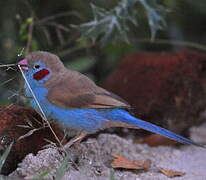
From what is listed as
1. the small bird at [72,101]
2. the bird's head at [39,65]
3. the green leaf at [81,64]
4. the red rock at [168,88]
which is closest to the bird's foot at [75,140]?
the small bird at [72,101]

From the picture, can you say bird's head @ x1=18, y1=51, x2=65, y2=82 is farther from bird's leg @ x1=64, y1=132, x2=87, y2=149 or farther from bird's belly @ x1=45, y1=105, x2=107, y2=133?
bird's leg @ x1=64, y1=132, x2=87, y2=149

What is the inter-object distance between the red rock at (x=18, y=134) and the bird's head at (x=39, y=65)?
289 mm

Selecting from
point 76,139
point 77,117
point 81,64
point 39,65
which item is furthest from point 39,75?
point 81,64

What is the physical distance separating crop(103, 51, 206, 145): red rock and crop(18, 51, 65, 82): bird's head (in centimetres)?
115

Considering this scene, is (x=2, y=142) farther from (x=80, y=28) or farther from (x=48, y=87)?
(x=80, y=28)

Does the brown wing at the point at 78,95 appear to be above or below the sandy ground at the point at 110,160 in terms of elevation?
above

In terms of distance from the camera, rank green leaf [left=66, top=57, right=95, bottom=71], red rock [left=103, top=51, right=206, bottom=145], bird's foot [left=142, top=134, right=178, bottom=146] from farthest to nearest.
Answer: green leaf [left=66, top=57, right=95, bottom=71]
red rock [left=103, top=51, right=206, bottom=145]
bird's foot [left=142, top=134, right=178, bottom=146]

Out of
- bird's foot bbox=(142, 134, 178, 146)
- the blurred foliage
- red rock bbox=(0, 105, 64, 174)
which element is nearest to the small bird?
red rock bbox=(0, 105, 64, 174)

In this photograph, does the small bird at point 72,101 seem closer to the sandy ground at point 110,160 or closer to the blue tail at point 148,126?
the blue tail at point 148,126

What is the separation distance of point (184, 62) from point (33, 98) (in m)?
1.91

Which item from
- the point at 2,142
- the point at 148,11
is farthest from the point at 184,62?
the point at 2,142

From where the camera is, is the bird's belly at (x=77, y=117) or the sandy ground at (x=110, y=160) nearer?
the sandy ground at (x=110, y=160)

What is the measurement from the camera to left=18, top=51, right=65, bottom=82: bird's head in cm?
352

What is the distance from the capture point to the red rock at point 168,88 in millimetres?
4488
